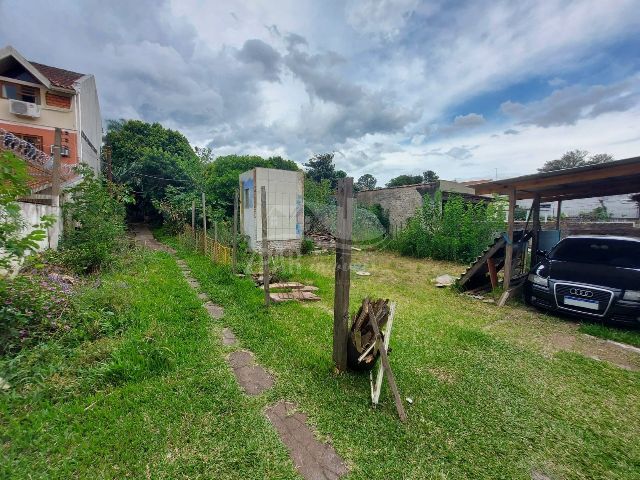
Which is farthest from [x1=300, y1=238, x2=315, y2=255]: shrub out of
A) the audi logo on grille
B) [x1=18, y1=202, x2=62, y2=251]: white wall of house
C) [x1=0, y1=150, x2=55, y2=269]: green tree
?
[x1=0, y1=150, x2=55, y2=269]: green tree

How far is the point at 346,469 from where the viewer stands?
2.11 metres

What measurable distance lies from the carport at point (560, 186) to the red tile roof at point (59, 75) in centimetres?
1809

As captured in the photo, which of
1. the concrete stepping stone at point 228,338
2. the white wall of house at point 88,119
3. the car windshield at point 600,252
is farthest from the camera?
the white wall of house at point 88,119

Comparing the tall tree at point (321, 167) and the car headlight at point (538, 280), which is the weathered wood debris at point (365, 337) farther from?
the tall tree at point (321, 167)

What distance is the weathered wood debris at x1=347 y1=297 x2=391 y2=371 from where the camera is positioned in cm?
314

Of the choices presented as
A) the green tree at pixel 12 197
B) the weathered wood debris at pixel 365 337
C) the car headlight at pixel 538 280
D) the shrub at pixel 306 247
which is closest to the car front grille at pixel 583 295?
the car headlight at pixel 538 280

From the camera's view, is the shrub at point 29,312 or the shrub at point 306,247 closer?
the shrub at point 29,312

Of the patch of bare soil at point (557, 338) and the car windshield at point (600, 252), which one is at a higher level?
the car windshield at point (600, 252)

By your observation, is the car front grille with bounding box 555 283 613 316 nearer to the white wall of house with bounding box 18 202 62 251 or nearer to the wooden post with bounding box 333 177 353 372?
the wooden post with bounding box 333 177 353 372

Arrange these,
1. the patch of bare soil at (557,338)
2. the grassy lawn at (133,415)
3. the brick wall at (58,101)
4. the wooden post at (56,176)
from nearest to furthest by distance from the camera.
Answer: the grassy lawn at (133,415) < the patch of bare soil at (557,338) < the wooden post at (56,176) < the brick wall at (58,101)

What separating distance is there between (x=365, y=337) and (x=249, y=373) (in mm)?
1433

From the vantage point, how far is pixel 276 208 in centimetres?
1118

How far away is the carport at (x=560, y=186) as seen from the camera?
15.8 feet

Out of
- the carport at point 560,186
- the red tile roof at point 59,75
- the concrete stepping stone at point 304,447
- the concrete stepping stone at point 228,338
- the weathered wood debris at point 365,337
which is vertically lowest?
the concrete stepping stone at point 304,447
